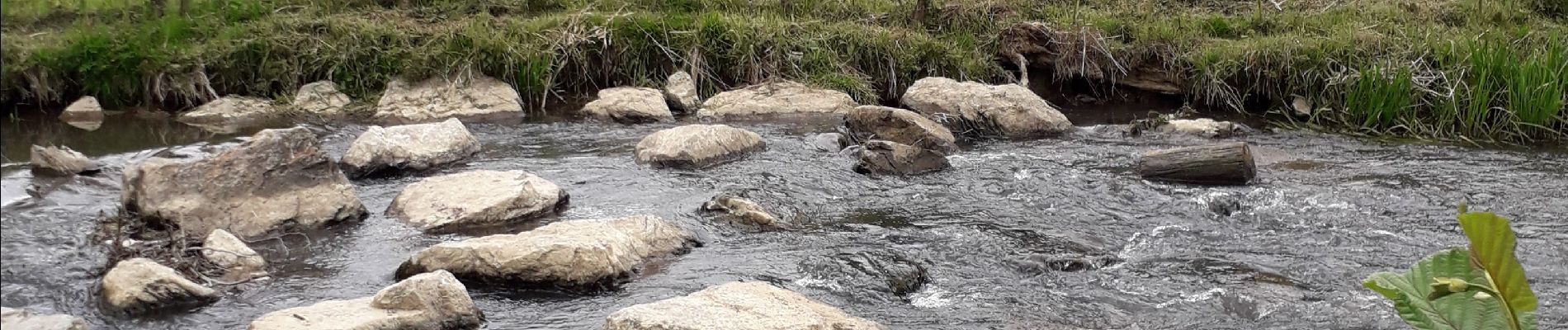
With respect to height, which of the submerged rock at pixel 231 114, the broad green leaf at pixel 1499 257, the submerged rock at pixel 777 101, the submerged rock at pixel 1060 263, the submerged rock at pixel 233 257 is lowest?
the submerged rock at pixel 777 101

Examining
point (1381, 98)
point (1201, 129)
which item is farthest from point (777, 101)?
point (1381, 98)

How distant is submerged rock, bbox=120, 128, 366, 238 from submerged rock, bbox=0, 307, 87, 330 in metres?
1.32

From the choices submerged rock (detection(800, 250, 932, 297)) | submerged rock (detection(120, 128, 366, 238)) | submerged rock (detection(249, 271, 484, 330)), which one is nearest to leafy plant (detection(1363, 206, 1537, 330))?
submerged rock (detection(249, 271, 484, 330))

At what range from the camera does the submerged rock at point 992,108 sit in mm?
9250

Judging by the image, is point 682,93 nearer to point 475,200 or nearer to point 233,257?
point 475,200

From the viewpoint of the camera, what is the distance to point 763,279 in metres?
5.28

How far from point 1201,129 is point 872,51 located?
10.3 ft

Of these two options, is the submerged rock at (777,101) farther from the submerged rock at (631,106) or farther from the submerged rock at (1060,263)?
the submerged rock at (1060,263)

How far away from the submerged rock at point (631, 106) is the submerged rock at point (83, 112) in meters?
3.67

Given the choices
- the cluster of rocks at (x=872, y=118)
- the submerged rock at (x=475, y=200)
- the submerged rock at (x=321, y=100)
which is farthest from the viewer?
the submerged rock at (x=321, y=100)

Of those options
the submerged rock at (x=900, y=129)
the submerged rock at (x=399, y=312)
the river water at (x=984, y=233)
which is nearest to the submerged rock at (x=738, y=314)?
the river water at (x=984, y=233)

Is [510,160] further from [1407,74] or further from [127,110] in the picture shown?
[1407,74]

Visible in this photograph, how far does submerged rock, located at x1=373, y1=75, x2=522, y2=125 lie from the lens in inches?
382

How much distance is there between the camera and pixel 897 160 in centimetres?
758
